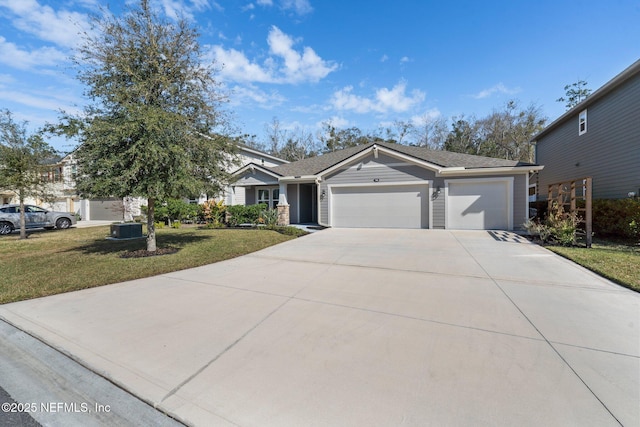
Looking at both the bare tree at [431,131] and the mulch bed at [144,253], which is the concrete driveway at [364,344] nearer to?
the mulch bed at [144,253]

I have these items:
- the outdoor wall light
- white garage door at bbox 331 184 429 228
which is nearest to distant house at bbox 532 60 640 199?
the outdoor wall light

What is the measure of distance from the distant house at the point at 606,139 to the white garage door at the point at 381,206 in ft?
23.9

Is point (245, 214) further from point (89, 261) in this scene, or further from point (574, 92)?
point (574, 92)

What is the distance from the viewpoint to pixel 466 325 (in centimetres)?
341

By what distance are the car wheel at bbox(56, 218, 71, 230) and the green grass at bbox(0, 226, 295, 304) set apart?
7.24 m

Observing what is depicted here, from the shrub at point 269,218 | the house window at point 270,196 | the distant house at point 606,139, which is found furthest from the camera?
the house window at point 270,196

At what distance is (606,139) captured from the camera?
11898mm

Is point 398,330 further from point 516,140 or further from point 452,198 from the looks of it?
point 516,140

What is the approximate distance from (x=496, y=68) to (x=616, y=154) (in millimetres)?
6760

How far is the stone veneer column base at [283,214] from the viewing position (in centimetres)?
1494

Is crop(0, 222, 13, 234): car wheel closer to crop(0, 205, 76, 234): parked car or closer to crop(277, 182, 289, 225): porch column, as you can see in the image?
crop(0, 205, 76, 234): parked car

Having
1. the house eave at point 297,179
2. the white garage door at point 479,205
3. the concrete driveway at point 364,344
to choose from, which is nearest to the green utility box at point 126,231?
the house eave at point 297,179

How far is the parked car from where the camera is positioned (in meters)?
15.0

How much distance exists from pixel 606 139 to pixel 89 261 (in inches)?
764
